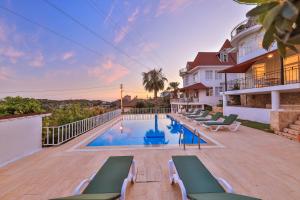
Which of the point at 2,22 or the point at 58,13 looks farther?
the point at 58,13

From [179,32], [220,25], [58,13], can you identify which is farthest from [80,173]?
[220,25]

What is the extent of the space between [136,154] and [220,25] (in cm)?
1871

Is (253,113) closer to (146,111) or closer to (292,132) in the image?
(292,132)

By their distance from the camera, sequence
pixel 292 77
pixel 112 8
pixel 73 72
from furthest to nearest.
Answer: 1. pixel 73 72
2. pixel 112 8
3. pixel 292 77

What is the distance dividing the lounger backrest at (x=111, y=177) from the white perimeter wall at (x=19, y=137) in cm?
366

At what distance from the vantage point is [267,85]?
16.2 metres

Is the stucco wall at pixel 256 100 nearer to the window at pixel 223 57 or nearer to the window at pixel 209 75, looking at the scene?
the window at pixel 209 75

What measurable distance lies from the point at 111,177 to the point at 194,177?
5.28 ft

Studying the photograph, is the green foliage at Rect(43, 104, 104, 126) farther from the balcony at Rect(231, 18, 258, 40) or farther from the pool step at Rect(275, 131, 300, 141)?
the balcony at Rect(231, 18, 258, 40)

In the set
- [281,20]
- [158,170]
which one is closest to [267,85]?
[158,170]

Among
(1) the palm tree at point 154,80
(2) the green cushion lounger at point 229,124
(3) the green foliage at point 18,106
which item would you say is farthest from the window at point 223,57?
(3) the green foliage at point 18,106

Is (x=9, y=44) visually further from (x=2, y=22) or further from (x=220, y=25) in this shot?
(x=220, y=25)

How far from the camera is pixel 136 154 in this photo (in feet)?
24.6

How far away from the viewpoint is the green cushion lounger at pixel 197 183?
3.12m
